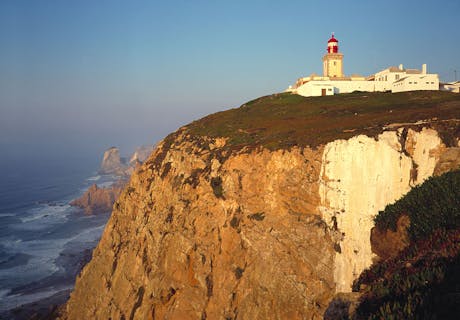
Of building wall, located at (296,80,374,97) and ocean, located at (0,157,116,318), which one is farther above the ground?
building wall, located at (296,80,374,97)

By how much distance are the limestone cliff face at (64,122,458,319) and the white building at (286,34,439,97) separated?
23210mm

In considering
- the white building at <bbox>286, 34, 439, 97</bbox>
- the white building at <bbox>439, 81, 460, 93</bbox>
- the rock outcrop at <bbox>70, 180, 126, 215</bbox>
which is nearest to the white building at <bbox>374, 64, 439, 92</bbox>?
the white building at <bbox>286, 34, 439, 97</bbox>

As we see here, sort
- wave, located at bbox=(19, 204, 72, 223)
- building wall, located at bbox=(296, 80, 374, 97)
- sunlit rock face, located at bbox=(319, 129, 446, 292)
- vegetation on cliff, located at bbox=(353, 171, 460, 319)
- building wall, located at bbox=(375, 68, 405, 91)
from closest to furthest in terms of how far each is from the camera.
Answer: vegetation on cliff, located at bbox=(353, 171, 460, 319), sunlit rock face, located at bbox=(319, 129, 446, 292), building wall, located at bbox=(375, 68, 405, 91), building wall, located at bbox=(296, 80, 374, 97), wave, located at bbox=(19, 204, 72, 223)

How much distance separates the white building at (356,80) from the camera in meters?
43.6

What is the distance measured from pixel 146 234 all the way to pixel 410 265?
23261 mm

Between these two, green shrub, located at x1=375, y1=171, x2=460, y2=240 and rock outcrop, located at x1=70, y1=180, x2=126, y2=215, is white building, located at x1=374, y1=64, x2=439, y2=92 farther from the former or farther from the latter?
rock outcrop, located at x1=70, y1=180, x2=126, y2=215

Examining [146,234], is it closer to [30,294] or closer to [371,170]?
[371,170]

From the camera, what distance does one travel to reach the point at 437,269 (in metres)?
9.80

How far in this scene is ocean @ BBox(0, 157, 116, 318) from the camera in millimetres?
47969

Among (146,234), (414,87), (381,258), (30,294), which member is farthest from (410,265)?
(30,294)

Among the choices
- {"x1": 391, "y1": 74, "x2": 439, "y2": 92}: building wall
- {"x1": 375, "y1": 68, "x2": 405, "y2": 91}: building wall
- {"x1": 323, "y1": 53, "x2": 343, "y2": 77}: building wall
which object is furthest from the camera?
{"x1": 323, "y1": 53, "x2": 343, "y2": 77}: building wall

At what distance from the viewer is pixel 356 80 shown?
50469 millimetres

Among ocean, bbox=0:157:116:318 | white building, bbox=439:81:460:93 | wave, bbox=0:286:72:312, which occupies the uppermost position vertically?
white building, bbox=439:81:460:93

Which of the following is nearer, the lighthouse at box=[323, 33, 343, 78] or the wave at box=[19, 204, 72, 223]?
the lighthouse at box=[323, 33, 343, 78]
